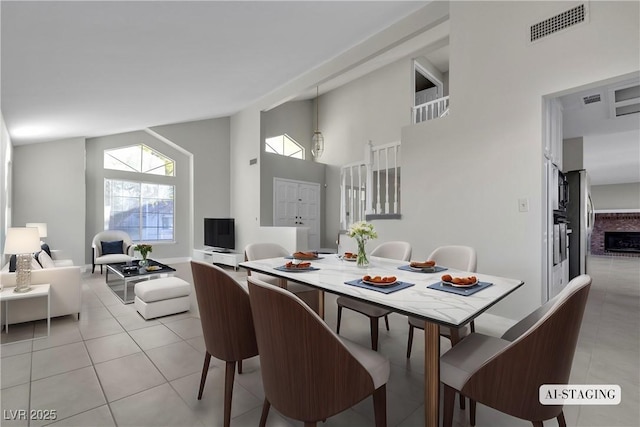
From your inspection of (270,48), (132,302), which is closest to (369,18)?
(270,48)

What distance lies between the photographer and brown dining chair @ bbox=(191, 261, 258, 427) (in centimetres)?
151

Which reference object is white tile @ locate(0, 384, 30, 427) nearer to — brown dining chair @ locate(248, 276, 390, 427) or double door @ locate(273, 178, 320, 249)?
brown dining chair @ locate(248, 276, 390, 427)

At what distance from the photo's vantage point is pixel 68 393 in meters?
1.83

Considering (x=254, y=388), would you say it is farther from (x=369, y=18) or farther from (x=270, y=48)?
(x=369, y=18)

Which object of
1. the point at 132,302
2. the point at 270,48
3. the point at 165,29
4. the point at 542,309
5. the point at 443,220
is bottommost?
the point at 132,302

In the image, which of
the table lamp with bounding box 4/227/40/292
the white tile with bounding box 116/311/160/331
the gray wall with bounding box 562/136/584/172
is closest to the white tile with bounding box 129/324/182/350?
the white tile with bounding box 116/311/160/331

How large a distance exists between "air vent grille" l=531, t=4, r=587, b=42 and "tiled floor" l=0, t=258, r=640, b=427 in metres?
2.88

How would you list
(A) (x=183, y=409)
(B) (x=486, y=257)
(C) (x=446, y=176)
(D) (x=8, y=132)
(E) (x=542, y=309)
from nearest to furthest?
(E) (x=542, y=309) → (A) (x=183, y=409) → (B) (x=486, y=257) → (C) (x=446, y=176) → (D) (x=8, y=132)

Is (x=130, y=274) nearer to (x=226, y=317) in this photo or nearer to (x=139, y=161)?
(x=226, y=317)

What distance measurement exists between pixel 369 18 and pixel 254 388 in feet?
13.5

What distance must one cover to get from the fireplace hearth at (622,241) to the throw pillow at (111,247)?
1558 cm

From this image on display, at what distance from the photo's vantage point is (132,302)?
379 cm

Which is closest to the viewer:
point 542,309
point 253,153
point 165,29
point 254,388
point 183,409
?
point 542,309

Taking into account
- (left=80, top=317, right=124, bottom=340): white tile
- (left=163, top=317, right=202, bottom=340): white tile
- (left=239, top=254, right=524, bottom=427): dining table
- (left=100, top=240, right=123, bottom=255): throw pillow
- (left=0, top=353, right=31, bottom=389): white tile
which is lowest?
(left=163, top=317, right=202, bottom=340): white tile
